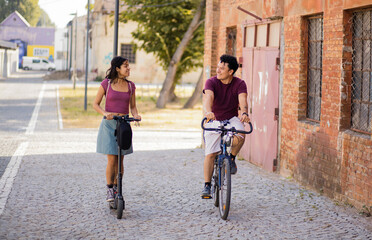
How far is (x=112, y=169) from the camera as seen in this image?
7.51 meters

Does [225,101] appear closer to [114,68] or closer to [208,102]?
[208,102]

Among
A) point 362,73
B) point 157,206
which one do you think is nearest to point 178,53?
point 362,73

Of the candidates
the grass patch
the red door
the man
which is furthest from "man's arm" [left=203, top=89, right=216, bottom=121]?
the grass patch

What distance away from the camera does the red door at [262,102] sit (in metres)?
11.0

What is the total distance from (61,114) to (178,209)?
18.4 m

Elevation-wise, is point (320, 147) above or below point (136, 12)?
below

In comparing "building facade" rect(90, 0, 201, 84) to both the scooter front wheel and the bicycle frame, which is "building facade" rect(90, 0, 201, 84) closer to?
the bicycle frame

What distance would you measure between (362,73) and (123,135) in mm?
3310

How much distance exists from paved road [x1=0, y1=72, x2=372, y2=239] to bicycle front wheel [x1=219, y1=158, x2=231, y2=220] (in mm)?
135

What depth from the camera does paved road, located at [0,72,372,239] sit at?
663 centimetres

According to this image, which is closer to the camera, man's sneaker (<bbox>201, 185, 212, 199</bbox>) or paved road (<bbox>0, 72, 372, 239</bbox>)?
paved road (<bbox>0, 72, 372, 239</bbox>)

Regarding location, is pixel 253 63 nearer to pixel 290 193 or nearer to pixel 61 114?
pixel 290 193

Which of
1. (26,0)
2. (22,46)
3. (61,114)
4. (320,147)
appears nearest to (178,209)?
(320,147)

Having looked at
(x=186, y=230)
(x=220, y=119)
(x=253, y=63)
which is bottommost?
(x=186, y=230)
